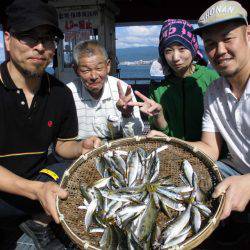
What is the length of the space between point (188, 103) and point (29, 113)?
176cm

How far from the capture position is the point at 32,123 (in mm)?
3416

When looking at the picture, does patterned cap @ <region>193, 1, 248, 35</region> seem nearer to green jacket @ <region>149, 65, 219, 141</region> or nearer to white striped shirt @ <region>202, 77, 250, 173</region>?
white striped shirt @ <region>202, 77, 250, 173</region>

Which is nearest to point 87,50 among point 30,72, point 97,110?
point 97,110

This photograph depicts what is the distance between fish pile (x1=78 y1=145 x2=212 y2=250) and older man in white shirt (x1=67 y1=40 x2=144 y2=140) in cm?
92

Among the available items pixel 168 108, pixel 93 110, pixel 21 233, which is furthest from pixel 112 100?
pixel 21 233

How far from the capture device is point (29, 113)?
3.38 metres

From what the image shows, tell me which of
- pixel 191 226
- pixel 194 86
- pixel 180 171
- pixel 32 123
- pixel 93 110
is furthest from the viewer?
pixel 93 110

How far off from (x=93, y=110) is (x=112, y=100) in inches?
10.2

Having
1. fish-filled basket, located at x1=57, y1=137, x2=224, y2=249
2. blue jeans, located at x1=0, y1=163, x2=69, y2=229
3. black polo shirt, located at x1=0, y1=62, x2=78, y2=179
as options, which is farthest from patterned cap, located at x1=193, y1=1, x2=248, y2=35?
blue jeans, located at x1=0, y1=163, x2=69, y2=229

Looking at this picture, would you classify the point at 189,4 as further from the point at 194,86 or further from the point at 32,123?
the point at 32,123

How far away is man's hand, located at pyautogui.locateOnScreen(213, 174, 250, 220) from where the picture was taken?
241cm

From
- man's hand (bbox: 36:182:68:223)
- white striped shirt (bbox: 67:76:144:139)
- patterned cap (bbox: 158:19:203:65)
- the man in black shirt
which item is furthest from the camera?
white striped shirt (bbox: 67:76:144:139)

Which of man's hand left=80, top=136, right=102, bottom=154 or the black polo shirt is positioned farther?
man's hand left=80, top=136, right=102, bottom=154

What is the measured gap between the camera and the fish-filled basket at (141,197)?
245 cm
